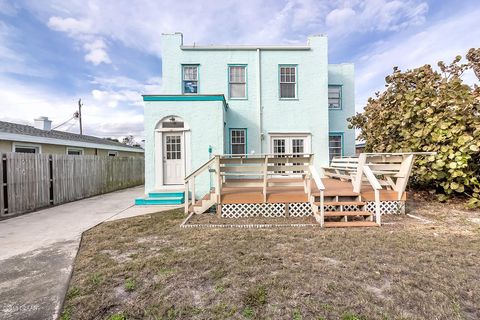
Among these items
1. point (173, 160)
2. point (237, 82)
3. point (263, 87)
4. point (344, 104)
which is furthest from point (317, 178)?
point (344, 104)

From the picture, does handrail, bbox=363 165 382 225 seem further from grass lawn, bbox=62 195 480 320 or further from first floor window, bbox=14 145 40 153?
first floor window, bbox=14 145 40 153

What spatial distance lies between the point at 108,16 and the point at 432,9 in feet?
42.5

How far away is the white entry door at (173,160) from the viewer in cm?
836

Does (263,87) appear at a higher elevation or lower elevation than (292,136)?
higher

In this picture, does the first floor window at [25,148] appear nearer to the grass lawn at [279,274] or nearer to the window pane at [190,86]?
the window pane at [190,86]

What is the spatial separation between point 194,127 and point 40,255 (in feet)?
18.4

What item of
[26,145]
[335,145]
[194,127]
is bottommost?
[335,145]

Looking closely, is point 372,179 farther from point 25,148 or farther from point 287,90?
point 25,148

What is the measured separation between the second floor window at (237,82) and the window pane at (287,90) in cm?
173

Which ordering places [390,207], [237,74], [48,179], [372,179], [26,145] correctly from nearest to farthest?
[372,179]
[390,207]
[48,179]
[26,145]
[237,74]

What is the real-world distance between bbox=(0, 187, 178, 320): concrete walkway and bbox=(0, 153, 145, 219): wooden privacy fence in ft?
2.25

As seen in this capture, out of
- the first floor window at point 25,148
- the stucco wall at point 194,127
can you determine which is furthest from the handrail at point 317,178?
the first floor window at point 25,148

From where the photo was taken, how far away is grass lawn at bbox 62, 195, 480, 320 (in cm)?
220

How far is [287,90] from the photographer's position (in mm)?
10336
